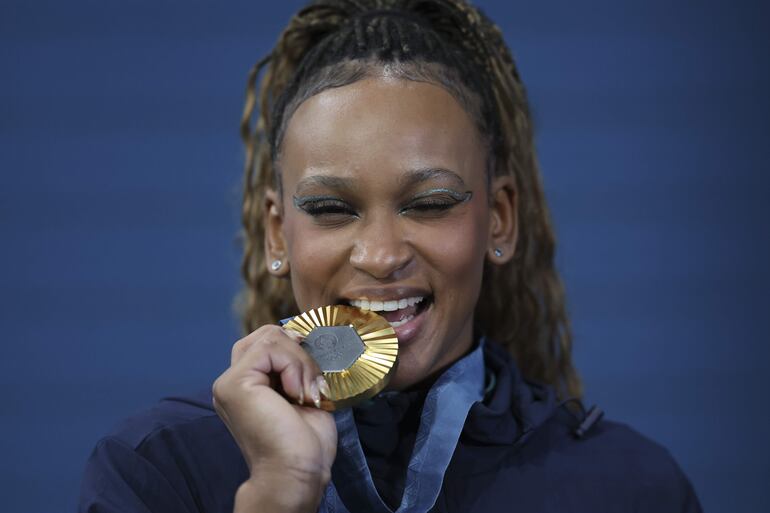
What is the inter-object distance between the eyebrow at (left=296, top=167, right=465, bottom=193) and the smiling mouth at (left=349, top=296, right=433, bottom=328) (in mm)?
186

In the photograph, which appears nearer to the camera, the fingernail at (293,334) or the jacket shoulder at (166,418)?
the fingernail at (293,334)

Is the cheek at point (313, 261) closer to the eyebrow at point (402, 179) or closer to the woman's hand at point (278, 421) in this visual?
the eyebrow at point (402, 179)

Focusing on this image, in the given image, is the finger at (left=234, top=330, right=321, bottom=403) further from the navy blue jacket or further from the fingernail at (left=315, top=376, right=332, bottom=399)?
the navy blue jacket

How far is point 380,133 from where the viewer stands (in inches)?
73.5

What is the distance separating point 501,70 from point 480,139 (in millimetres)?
299

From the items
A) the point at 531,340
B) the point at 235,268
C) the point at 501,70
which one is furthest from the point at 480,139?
the point at 235,268

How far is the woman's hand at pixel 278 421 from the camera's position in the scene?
1569 mm

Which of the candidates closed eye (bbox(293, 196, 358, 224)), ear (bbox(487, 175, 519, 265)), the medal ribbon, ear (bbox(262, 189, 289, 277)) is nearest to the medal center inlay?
the medal ribbon

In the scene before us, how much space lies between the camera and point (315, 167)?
189 centimetres

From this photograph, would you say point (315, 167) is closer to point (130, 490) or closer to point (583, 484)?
point (130, 490)

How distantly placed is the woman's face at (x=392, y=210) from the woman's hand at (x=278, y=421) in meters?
0.24

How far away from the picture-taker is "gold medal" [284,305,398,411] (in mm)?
1662

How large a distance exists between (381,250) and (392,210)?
76 mm

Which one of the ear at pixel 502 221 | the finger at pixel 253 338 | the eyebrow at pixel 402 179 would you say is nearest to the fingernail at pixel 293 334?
the finger at pixel 253 338
